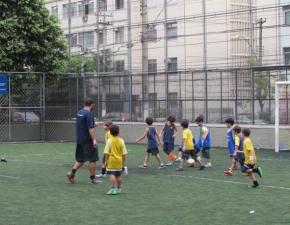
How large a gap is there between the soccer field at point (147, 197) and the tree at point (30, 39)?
35.6ft

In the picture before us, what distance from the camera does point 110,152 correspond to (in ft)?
36.3

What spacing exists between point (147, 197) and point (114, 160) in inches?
37.7

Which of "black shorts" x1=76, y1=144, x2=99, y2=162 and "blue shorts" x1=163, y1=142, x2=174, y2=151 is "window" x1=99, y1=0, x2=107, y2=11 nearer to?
"blue shorts" x1=163, y1=142, x2=174, y2=151

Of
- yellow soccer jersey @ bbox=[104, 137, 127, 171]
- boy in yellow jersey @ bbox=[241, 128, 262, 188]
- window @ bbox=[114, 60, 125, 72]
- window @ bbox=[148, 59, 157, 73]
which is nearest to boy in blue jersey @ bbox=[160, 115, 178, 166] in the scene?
boy in yellow jersey @ bbox=[241, 128, 262, 188]

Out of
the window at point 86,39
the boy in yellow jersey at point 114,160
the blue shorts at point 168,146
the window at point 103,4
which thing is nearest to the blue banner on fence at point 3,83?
the window at point 86,39

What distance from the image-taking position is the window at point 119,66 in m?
31.5

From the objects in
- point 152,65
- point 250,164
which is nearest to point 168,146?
point 250,164

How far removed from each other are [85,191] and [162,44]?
730 inches

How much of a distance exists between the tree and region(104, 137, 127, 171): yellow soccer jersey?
16.1 metres

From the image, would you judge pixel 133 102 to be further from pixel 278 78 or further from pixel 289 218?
pixel 289 218

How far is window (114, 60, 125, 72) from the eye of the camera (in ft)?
103

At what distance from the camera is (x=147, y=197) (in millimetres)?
10633

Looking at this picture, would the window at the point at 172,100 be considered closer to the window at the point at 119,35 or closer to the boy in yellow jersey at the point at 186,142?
the window at the point at 119,35

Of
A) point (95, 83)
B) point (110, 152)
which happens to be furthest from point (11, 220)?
point (95, 83)
